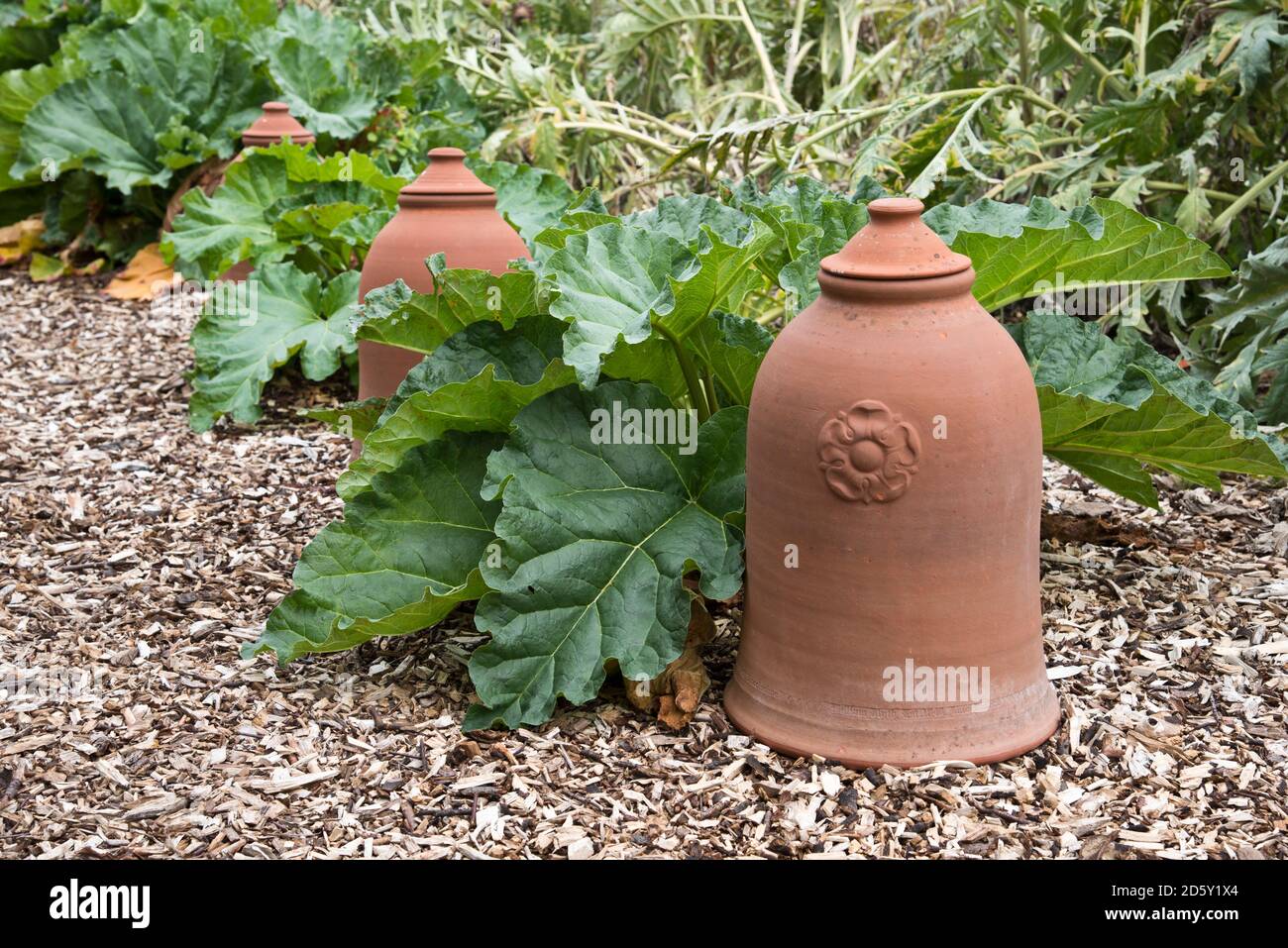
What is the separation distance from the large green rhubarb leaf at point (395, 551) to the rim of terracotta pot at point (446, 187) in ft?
4.92

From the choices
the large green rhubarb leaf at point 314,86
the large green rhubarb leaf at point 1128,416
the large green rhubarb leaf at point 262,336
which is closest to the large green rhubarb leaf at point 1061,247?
the large green rhubarb leaf at point 1128,416

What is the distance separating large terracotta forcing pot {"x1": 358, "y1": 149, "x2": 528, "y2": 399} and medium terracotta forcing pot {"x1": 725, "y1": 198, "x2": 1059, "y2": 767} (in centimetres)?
179

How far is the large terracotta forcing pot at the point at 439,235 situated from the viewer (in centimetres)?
436

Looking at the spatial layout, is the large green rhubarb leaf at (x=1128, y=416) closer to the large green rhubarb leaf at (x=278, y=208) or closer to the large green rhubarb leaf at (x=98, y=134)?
the large green rhubarb leaf at (x=278, y=208)

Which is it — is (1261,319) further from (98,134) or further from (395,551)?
(98,134)

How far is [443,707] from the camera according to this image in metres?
3.09

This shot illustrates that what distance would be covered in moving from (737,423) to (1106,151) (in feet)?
8.60

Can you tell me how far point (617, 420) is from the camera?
3074 mm

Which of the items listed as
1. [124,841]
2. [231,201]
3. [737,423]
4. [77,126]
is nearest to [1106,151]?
[737,423]

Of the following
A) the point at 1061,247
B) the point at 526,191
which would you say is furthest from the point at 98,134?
the point at 1061,247

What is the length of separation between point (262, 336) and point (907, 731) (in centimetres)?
346

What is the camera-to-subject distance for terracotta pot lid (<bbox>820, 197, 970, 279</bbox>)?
2.70 meters

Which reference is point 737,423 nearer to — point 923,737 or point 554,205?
point 923,737

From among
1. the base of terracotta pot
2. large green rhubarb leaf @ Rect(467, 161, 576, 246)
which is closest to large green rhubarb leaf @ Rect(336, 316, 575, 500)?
the base of terracotta pot
